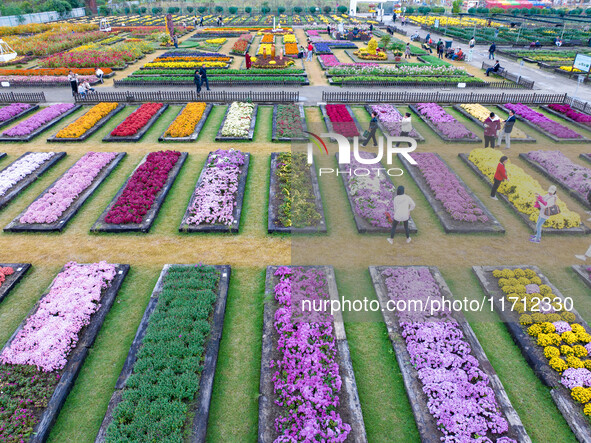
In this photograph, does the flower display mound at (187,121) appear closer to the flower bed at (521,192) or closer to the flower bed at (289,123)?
the flower bed at (289,123)

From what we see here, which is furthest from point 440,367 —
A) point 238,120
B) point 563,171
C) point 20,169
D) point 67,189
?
point 20,169

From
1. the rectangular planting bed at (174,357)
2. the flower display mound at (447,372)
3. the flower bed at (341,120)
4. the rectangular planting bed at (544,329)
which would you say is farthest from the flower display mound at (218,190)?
the rectangular planting bed at (544,329)

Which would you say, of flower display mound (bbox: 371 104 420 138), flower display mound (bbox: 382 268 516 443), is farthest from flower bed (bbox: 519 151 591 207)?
flower display mound (bbox: 382 268 516 443)

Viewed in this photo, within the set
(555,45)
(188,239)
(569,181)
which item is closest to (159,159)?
(188,239)

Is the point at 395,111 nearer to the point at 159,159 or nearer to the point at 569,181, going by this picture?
the point at 569,181

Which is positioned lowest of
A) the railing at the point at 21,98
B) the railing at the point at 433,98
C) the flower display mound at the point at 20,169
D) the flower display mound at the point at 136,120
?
the flower display mound at the point at 20,169
